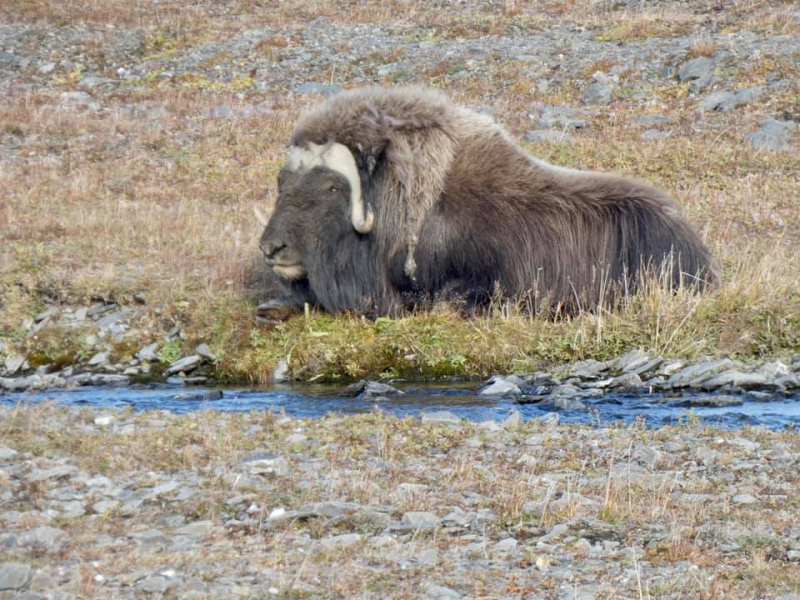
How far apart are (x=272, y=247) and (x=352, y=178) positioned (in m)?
0.84

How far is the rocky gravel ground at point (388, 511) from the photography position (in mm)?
3916

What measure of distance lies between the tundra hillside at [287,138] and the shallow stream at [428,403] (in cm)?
61

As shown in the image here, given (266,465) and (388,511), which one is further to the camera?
(266,465)

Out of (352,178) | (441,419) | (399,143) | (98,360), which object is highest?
(399,143)

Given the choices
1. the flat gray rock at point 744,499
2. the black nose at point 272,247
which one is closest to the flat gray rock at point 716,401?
the flat gray rock at point 744,499

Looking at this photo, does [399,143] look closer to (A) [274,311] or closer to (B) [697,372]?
(A) [274,311]

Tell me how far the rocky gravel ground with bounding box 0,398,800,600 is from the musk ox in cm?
333

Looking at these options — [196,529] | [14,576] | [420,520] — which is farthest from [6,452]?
[420,520]

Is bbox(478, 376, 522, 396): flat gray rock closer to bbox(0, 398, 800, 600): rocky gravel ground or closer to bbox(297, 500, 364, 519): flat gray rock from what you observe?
bbox(0, 398, 800, 600): rocky gravel ground

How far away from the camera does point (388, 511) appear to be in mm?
4672

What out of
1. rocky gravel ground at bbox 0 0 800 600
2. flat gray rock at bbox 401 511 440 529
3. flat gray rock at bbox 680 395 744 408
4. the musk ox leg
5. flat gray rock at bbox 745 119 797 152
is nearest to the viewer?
rocky gravel ground at bbox 0 0 800 600

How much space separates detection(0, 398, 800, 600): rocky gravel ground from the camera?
12.8 ft

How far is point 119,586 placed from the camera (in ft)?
12.5

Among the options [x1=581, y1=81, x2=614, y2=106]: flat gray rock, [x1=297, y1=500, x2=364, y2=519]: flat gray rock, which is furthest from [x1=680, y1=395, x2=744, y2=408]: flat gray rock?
[x1=581, y1=81, x2=614, y2=106]: flat gray rock
